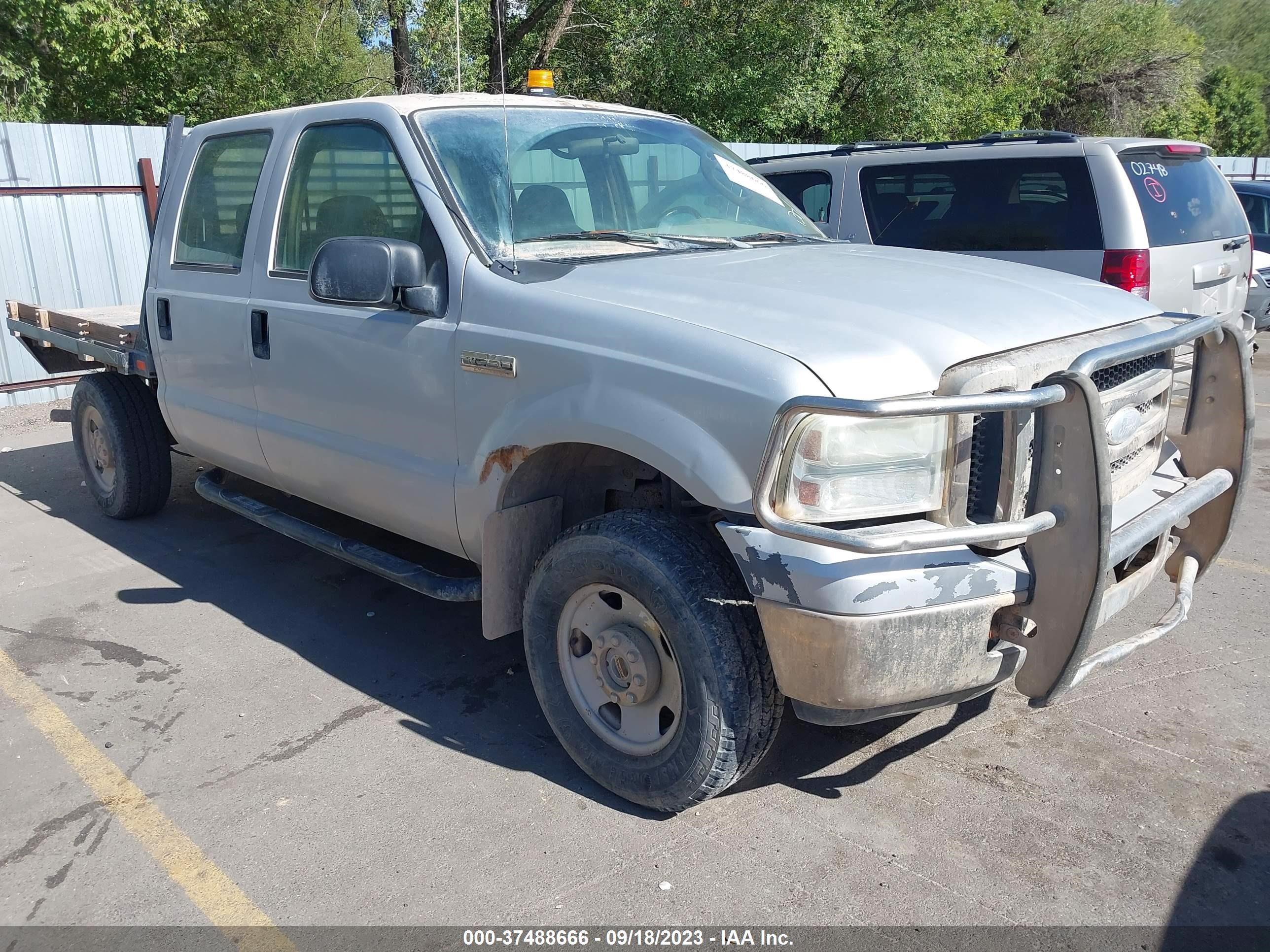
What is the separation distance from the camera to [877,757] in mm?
3514

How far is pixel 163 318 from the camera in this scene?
5.04 m

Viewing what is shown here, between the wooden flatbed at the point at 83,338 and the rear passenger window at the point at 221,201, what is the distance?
0.68 m

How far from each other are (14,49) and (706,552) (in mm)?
17393

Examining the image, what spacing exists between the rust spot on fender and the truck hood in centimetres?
51

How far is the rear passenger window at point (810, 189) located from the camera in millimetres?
8117

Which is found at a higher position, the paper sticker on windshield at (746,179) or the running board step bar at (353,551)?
the paper sticker on windshield at (746,179)

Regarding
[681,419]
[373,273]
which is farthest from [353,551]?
[681,419]

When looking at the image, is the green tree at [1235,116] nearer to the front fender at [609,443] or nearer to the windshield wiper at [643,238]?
the windshield wiper at [643,238]

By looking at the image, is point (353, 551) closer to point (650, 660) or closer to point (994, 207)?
point (650, 660)

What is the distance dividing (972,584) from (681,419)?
0.85 m

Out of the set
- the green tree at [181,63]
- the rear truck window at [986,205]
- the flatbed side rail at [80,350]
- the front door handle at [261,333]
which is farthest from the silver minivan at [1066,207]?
the green tree at [181,63]

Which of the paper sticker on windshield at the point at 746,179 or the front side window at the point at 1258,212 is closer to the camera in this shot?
the paper sticker on windshield at the point at 746,179

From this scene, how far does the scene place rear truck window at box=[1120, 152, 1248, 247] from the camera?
675 cm

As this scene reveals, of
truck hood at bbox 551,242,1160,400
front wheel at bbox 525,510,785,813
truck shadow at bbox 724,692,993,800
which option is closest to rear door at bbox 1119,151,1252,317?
truck hood at bbox 551,242,1160,400
